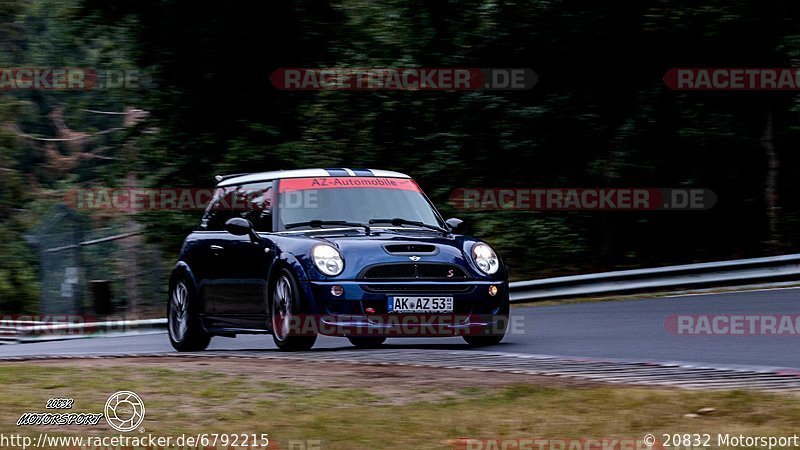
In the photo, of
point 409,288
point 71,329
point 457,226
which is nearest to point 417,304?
point 409,288

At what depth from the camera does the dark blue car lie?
1180cm

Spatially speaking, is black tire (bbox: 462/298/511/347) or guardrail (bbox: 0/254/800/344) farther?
guardrail (bbox: 0/254/800/344)

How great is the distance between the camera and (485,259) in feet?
40.6

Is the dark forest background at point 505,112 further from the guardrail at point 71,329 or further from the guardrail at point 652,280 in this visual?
the guardrail at point 71,329

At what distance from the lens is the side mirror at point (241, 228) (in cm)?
1262

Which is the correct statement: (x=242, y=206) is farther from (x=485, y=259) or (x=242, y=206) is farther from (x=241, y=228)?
(x=485, y=259)

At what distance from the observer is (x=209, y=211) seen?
1420 centimetres

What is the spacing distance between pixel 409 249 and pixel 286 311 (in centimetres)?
115

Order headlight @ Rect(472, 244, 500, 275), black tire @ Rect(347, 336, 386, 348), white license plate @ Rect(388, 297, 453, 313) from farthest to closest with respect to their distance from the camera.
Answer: black tire @ Rect(347, 336, 386, 348)
headlight @ Rect(472, 244, 500, 275)
white license plate @ Rect(388, 297, 453, 313)

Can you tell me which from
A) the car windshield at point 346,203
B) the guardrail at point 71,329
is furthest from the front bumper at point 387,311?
the guardrail at point 71,329

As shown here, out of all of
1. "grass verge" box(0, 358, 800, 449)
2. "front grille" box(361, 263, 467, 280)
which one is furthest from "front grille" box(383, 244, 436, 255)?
"grass verge" box(0, 358, 800, 449)

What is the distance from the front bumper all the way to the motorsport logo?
357 cm

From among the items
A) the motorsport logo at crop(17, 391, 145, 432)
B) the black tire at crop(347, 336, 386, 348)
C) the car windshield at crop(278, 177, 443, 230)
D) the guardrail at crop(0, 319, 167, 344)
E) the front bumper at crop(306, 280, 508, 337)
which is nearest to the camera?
the motorsport logo at crop(17, 391, 145, 432)

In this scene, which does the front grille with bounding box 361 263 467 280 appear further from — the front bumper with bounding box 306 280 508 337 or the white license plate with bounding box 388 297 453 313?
the white license plate with bounding box 388 297 453 313
